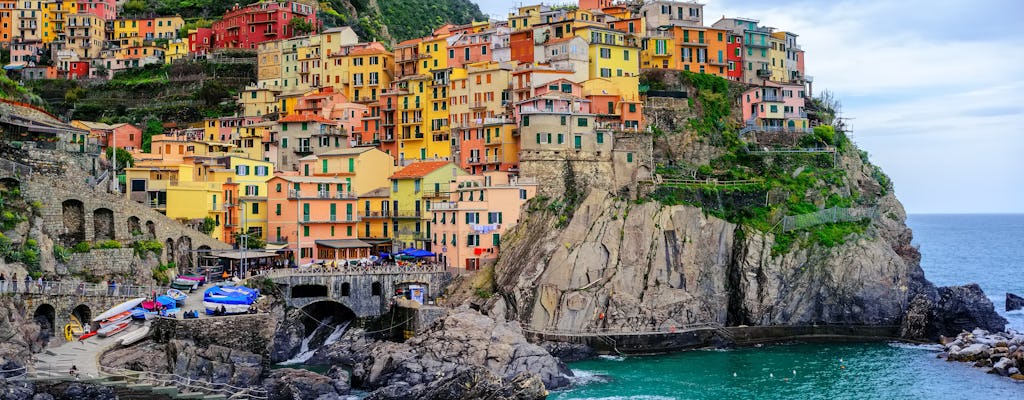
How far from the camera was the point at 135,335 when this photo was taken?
55469 millimetres

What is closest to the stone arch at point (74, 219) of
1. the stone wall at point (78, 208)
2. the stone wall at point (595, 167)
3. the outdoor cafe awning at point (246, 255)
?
the stone wall at point (78, 208)

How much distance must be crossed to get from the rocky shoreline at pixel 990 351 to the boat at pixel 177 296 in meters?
43.7

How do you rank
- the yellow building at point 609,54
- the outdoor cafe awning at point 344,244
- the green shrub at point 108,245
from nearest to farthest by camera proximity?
the green shrub at point 108,245 < the outdoor cafe awning at point 344,244 < the yellow building at point 609,54

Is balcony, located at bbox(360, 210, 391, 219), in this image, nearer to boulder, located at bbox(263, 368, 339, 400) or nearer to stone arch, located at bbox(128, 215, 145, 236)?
stone arch, located at bbox(128, 215, 145, 236)

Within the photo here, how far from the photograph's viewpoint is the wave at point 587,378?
6141 cm


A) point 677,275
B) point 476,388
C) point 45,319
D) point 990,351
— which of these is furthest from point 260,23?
point 990,351

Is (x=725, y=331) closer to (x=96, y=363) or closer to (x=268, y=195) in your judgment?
(x=268, y=195)

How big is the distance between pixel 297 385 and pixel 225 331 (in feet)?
15.9


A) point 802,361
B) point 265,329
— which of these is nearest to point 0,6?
point 265,329

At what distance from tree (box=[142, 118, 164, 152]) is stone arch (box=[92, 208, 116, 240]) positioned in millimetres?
28676

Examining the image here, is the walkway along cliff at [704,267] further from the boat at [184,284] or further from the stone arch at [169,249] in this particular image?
the stone arch at [169,249]

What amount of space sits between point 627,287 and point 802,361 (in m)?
11.2

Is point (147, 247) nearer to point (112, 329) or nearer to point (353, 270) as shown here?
point (112, 329)

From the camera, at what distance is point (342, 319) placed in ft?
243
